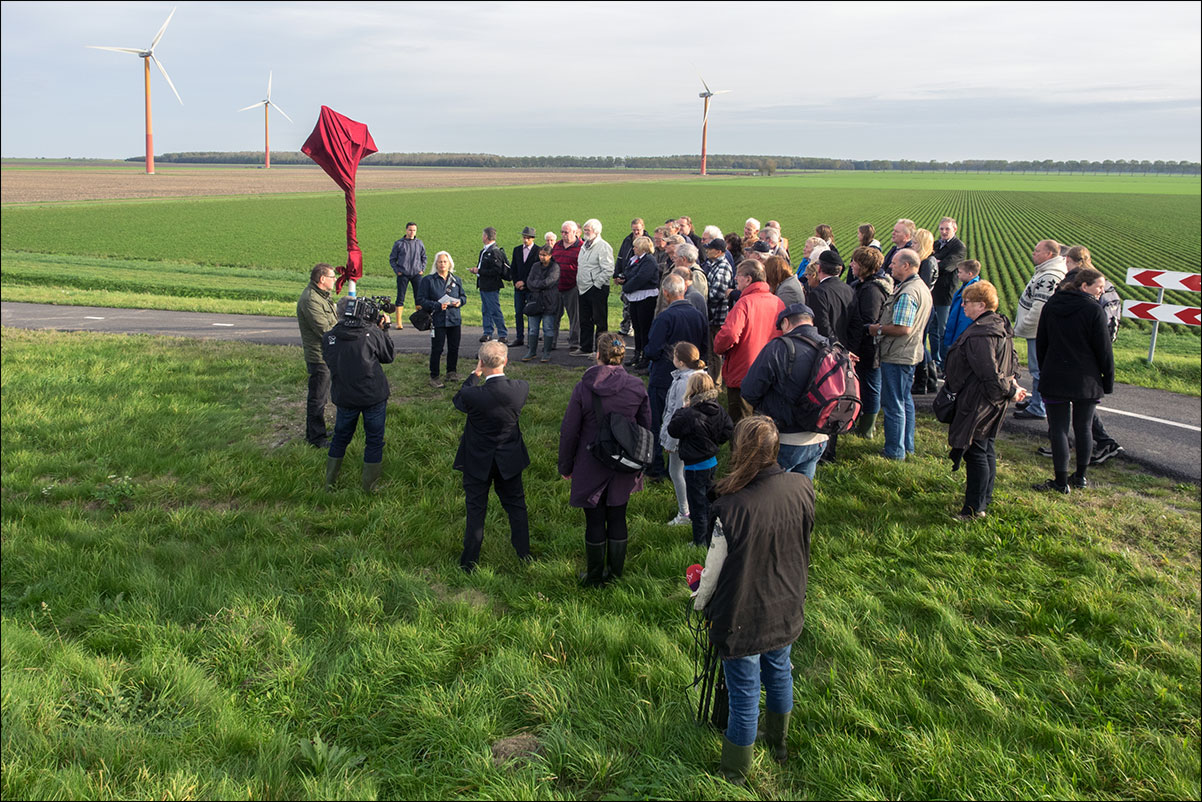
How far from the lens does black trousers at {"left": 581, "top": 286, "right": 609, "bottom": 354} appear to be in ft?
40.1

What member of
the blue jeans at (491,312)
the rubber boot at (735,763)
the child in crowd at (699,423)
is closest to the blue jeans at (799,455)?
the child in crowd at (699,423)

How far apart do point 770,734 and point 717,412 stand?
7.46 feet

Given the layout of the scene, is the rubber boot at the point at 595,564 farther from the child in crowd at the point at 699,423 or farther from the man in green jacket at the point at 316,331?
the man in green jacket at the point at 316,331

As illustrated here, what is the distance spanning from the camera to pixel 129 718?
4.39m

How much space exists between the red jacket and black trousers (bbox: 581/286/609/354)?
460 cm

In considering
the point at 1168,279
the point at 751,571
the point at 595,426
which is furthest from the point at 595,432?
the point at 1168,279

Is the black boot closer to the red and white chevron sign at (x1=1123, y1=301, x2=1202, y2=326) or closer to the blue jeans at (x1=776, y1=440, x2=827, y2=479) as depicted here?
the blue jeans at (x1=776, y1=440, x2=827, y2=479)

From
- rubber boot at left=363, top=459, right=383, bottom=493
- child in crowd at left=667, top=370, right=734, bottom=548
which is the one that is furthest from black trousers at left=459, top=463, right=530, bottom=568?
rubber boot at left=363, top=459, right=383, bottom=493

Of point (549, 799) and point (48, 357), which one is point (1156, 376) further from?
point (48, 357)

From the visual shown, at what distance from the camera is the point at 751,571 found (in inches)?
146

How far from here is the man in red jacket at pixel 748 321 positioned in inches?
289

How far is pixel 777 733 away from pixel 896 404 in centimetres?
485

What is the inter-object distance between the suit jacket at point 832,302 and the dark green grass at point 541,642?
4.83 feet

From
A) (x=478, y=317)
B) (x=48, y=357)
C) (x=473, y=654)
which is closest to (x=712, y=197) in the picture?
(x=478, y=317)
